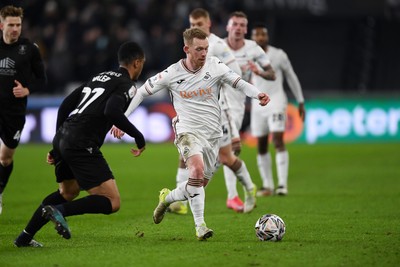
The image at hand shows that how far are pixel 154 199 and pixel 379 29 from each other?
46.5ft

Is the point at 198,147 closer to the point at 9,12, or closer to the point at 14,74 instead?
the point at 14,74

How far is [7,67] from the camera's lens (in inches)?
435

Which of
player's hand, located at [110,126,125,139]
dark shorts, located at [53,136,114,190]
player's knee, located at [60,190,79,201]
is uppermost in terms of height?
player's hand, located at [110,126,125,139]

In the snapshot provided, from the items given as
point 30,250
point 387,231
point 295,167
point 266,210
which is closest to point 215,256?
point 30,250

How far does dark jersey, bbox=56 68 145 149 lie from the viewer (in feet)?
28.1

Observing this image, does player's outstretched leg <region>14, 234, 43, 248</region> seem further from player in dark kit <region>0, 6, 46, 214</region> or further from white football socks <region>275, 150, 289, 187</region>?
white football socks <region>275, 150, 289, 187</region>

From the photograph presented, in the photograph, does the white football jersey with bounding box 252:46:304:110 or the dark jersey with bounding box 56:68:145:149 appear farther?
the white football jersey with bounding box 252:46:304:110

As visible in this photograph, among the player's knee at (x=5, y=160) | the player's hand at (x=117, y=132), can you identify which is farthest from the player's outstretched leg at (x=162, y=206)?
the player's knee at (x=5, y=160)

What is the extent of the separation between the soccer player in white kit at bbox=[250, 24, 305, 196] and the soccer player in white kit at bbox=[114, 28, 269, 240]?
4774 mm

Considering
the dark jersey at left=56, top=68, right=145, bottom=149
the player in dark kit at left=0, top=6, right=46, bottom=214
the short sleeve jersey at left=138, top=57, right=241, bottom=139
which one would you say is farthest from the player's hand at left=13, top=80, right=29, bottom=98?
the dark jersey at left=56, top=68, right=145, bottom=149

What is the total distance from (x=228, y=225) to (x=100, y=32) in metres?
15.9

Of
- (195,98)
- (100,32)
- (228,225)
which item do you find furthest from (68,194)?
(100,32)

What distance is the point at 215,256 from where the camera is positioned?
8.07m

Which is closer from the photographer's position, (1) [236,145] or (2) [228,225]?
(2) [228,225]
